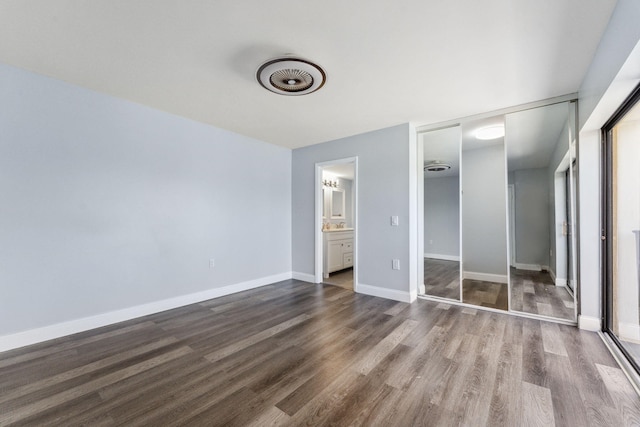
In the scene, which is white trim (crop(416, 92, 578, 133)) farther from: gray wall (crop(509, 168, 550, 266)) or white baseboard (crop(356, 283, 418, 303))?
white baseboard (crop(356, 283, 418, 303))

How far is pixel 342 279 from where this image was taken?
499 cm

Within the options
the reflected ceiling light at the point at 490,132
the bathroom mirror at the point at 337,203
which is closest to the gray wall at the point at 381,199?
the reflected ceiling light at the point at 490,132

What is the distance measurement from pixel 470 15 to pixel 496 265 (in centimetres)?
314

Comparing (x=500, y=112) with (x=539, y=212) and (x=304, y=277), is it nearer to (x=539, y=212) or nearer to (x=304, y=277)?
(x=539, y=212)

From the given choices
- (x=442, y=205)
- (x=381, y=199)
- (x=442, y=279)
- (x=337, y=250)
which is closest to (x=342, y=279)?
(x=337, y=250)

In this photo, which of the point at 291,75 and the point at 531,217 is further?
the point at 531,217

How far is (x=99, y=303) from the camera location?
9.18 feet

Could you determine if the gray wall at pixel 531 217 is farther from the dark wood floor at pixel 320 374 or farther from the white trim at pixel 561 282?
the dark wood floor at pixel 320 374

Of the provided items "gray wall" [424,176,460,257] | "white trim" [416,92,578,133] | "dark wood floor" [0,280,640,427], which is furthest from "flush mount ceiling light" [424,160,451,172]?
"dark wood floor" [0,280,640,427]

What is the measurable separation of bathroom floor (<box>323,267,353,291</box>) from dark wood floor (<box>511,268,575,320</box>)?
84.8 inches

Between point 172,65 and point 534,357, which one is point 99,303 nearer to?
point 172,65

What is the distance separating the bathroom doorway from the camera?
4473 mm

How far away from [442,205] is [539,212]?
4.03 ft

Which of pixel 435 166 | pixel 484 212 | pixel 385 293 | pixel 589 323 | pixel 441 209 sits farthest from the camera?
pixel 435 166
